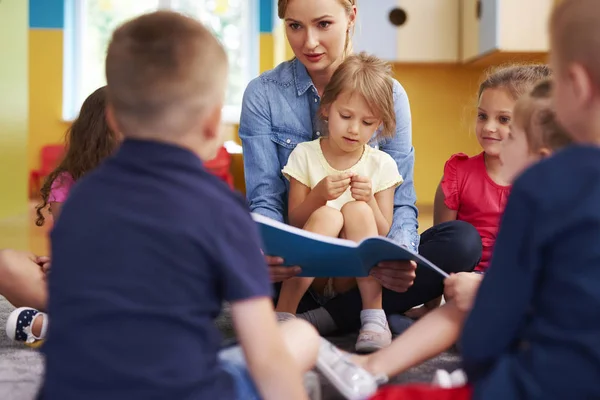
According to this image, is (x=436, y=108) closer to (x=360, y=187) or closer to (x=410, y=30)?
(x=410, y=30)

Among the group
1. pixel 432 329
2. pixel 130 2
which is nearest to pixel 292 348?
pixel 432 329

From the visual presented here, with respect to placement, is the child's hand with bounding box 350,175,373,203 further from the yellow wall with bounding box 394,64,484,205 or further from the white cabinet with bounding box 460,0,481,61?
the yellow wall with bounding box 394,64,484,205

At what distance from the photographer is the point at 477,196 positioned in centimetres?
171

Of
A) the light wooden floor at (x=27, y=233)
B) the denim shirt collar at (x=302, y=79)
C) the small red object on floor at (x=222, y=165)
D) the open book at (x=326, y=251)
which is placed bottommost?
the light wooden floor at (x=27, y=233)

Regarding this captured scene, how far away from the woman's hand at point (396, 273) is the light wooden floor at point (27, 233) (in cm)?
176

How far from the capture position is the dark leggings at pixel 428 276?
4.90ft

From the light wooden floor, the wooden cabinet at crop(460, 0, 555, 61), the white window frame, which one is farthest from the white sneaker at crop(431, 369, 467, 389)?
the white window frame

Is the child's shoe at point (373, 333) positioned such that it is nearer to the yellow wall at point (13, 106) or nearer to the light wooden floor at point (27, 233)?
the light wooden floor at point (27, 233)

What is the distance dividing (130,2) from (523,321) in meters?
6.57

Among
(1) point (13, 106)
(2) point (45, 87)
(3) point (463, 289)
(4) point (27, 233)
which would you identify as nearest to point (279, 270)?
(3) point (463, 289)

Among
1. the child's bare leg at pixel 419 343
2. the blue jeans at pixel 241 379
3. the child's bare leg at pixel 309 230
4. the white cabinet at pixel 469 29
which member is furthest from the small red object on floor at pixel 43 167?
the blue jeans at pixel 241 379

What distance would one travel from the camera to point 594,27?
2.32ft

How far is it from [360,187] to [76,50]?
580 cm

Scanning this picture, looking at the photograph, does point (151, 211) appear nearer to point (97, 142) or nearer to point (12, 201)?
point (97, 142)
